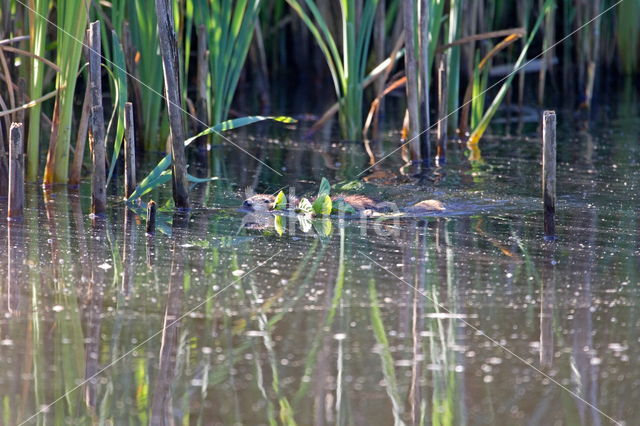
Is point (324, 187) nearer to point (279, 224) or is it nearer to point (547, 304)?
point (279, 224)

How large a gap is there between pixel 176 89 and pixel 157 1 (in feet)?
1.41

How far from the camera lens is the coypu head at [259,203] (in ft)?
17.2

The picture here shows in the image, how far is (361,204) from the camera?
5.26 meters

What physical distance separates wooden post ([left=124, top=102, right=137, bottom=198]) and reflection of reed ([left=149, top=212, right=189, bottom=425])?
2.14 ft

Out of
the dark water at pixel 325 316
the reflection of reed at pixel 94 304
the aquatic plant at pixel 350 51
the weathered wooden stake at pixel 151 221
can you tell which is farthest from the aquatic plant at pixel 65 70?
the aquatic plant at pixel 350 51

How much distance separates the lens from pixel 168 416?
2.79 m

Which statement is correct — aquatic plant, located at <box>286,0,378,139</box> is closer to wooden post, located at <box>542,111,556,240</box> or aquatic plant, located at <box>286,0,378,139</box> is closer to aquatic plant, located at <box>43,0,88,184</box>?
aquatic plant, located at <box>43,0,88,184</box>

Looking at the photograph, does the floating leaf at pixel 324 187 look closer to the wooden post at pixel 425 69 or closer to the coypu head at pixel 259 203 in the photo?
the coypu head at pixel 259 203

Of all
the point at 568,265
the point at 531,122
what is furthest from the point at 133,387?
the point at 531,122

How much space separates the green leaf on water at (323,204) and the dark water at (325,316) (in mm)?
126

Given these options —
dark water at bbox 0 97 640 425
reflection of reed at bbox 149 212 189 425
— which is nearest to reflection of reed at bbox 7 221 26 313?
dark water at bbox 0 97 640 425

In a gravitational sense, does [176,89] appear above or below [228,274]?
above

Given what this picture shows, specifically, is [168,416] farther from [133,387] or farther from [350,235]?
[350,235]

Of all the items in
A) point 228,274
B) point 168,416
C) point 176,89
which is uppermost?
point 176,89
